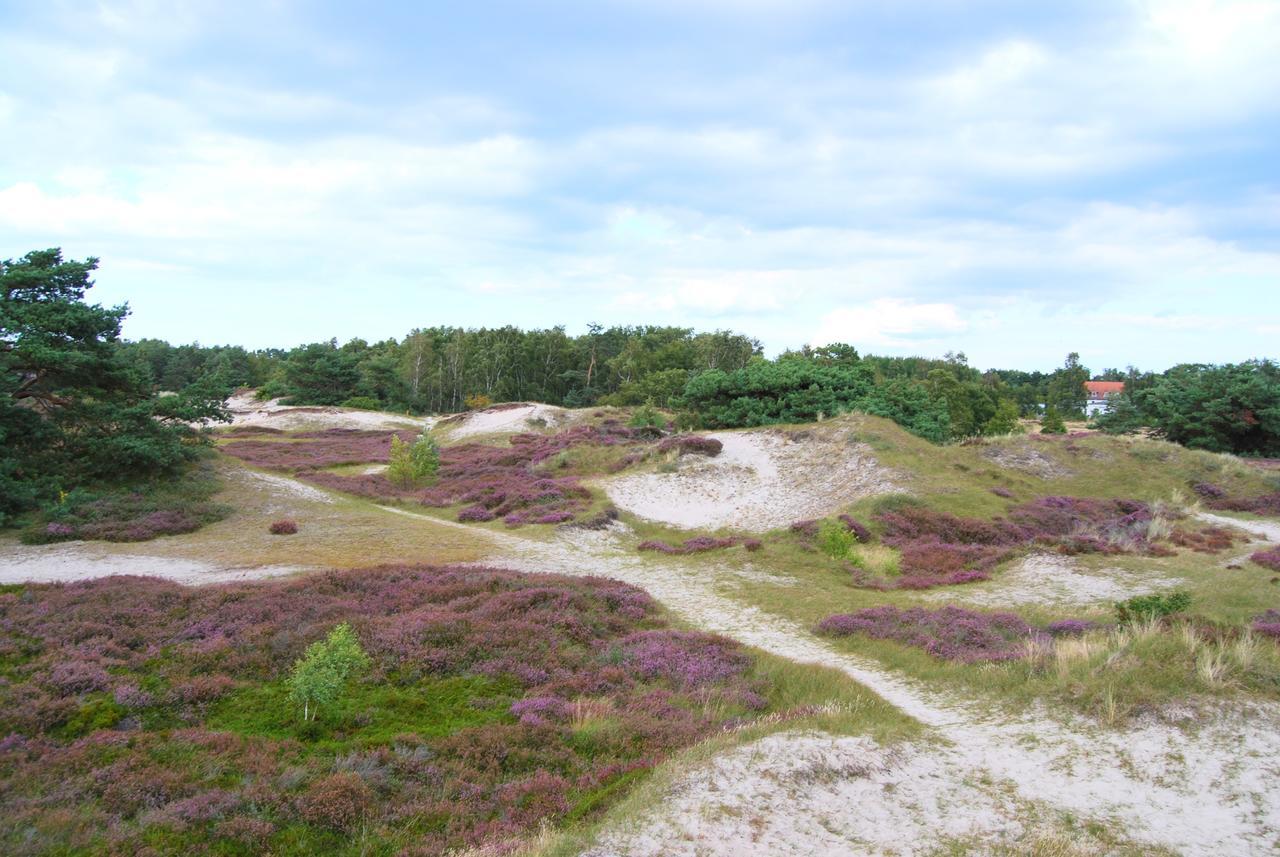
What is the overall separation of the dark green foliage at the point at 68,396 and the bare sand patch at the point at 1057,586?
26.7 meters

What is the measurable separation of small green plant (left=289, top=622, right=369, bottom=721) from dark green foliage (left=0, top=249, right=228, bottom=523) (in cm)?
1711

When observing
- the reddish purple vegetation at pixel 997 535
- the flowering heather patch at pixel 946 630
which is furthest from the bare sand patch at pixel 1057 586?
the flowering heather patch at pixel 946 630

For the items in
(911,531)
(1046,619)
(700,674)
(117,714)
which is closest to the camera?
(117,714)

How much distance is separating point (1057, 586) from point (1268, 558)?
7.32 metres

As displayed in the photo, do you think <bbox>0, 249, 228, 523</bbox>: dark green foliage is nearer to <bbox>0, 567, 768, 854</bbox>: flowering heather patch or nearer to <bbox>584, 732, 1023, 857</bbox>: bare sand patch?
<bbox>0, 567, 768, 854</bbox>: flowering heather patch

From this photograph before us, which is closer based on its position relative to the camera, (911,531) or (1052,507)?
(911,531)

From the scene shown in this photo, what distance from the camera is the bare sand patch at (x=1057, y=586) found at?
1696 cm

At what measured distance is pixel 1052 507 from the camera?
29844 mm

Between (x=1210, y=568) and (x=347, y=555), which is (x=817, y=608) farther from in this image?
(x=347, y=555)

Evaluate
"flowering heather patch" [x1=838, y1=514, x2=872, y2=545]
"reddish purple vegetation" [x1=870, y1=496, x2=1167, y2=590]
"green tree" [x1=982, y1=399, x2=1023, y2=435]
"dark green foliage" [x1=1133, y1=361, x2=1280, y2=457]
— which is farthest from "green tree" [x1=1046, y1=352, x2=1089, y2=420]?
"flowering heather patch" [x1=838, y1=514, x2=872, y2=545]

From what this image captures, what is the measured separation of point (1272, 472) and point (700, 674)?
40.1 metres

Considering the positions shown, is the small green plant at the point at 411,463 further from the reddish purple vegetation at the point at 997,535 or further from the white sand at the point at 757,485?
the reddish purple vegetation at the point at 997,535

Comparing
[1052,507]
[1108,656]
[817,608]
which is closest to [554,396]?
[1052,507]

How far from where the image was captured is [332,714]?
9227 mm
